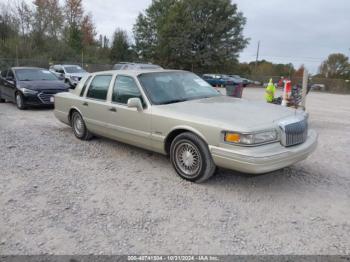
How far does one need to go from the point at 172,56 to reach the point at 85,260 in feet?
134

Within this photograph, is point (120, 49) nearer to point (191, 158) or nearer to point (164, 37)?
point (164, 37)

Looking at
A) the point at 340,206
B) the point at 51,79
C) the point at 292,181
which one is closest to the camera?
the point at 340,206

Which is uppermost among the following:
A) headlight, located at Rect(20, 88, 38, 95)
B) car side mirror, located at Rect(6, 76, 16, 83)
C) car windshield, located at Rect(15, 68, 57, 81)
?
car windshield, located at Rect(15, 68, 57, 81)

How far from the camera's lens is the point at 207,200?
Result: 13.1 feet

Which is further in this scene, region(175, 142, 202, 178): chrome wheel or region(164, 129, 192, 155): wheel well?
region(164, 129, 192, 155): wheel well

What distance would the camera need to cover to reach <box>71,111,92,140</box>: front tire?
6.64m

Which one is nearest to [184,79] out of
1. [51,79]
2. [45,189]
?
[45,189]

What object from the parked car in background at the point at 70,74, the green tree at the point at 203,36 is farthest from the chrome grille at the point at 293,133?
the green tree at the point at 203,36

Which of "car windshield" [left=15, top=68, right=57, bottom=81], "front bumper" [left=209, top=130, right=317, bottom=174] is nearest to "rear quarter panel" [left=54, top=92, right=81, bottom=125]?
"front bumper" [left=209, top=130, right=317, bottom=174]

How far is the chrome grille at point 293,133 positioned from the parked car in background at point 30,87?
8887 millimetres

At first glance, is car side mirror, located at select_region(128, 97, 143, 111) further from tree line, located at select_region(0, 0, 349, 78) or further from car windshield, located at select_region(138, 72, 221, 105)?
tree line, located at select_region(0, 0, 349, 78)

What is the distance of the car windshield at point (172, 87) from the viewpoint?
→ 16.7 feet

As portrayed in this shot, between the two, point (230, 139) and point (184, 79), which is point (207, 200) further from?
point (184, 79)

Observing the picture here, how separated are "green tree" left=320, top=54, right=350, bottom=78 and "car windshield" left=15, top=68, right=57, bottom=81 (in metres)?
60.9
